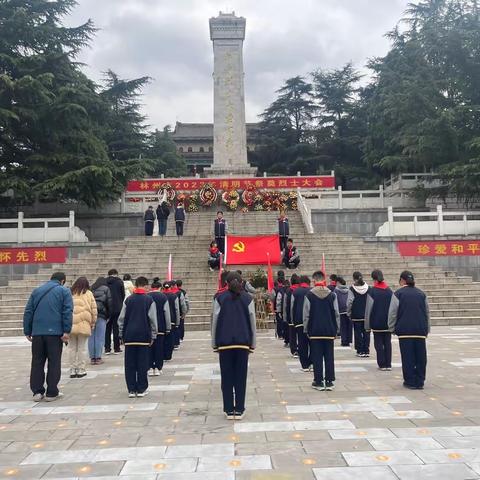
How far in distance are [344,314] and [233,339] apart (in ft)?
16.9

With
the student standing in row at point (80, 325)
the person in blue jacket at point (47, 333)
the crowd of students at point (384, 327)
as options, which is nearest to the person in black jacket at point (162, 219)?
the student standing in row at point (80, 325)

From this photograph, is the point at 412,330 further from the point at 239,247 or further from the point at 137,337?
the point at 239,247

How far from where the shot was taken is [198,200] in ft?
77.5

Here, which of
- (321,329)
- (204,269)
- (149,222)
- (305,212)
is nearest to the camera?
(321,329)

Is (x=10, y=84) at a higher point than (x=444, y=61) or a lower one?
lower

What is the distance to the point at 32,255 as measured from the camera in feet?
56.2

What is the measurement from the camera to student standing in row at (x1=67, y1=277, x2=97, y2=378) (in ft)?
24.0

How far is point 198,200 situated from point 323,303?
1765cm

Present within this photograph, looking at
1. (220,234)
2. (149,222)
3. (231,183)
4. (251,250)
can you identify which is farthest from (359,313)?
(231,183)

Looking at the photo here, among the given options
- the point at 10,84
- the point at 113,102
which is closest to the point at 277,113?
the point at 113,102

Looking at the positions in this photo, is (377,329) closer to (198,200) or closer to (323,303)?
(323,303)

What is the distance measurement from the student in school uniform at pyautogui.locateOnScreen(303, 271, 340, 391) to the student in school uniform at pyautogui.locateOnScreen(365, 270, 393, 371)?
1382 millimetres

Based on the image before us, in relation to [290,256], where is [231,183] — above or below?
above

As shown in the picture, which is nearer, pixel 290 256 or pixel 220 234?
pixel 290 256
